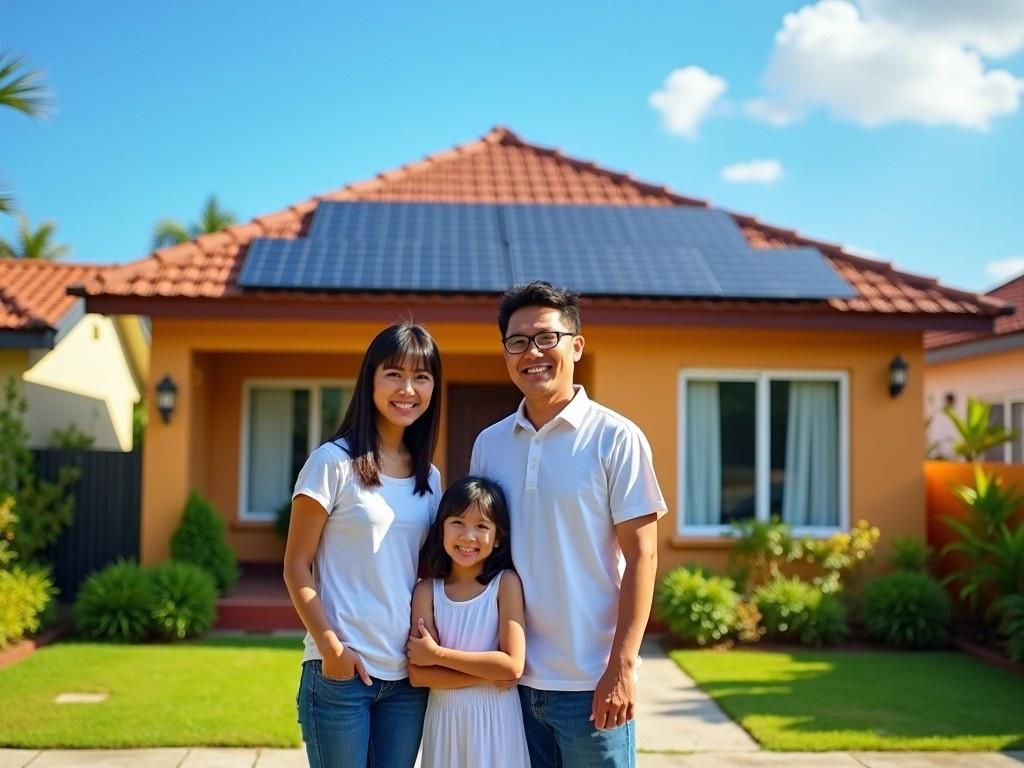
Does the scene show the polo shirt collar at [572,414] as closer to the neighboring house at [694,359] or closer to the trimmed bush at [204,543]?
the neighboring house at [694,359]

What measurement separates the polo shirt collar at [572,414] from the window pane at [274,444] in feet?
27.5

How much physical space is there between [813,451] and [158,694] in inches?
260

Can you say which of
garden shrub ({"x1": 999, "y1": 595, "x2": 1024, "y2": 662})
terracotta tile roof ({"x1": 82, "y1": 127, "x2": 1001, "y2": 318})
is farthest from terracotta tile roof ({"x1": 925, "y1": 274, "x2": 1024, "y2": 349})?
garden shrub ({"x1": 999, "y1": 595, "x2": 1024, "y2": 662})

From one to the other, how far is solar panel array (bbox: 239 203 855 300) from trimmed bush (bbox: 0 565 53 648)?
320 cm

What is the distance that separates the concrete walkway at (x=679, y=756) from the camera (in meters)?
5.01

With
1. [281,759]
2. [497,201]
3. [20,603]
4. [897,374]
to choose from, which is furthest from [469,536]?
[497,201]

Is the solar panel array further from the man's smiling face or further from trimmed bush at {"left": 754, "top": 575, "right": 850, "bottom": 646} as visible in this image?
the man's smiling face

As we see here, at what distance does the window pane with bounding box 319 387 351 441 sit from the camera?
1118cm

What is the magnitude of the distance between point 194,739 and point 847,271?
322 inches

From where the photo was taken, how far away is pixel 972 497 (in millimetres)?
8492

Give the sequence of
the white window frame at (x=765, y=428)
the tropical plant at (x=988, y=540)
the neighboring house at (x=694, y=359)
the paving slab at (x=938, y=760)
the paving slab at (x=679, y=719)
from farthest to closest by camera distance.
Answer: the white window frame at (x=765, y=428) < the neighboring house at (x=694, y=359) < the tropical plant at (x=988, y=540) < the paving slab at (x=679, y=719) < the paving slab at (x=938, y=760)

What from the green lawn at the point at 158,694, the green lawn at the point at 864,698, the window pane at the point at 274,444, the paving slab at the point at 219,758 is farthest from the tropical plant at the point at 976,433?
the paving slab at the point at 219,758

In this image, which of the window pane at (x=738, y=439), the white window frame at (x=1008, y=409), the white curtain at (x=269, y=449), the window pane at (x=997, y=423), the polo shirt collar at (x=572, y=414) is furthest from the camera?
the window pane at (x=997, y=423)

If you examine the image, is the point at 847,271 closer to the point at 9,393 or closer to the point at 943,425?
the point at 943,425
